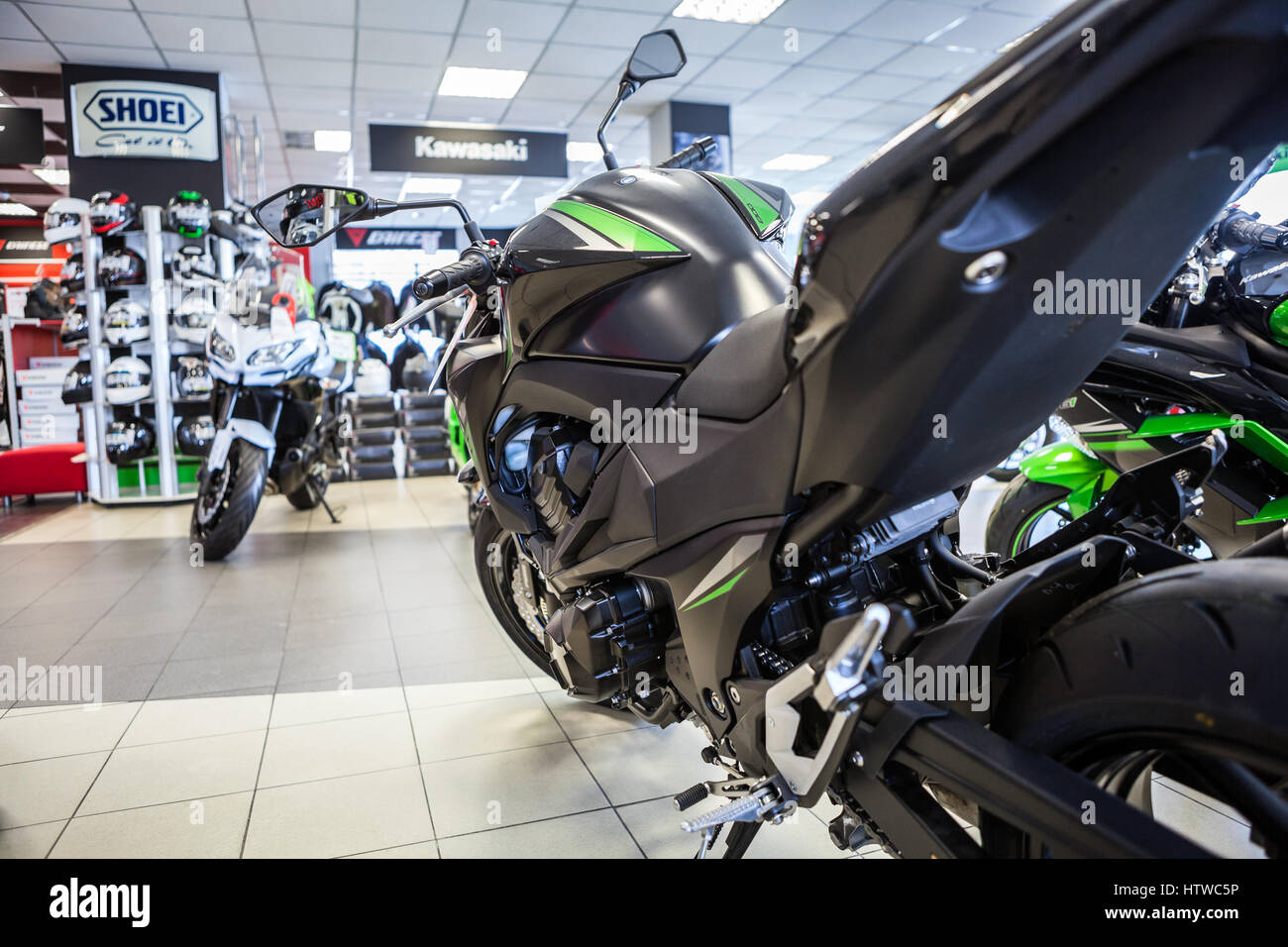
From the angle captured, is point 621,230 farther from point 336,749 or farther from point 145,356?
point 145,356

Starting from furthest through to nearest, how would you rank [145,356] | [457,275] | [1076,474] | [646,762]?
[145,356] → [1076,474] → [646,762] → [457,275]

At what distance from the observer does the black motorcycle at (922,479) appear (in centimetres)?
74

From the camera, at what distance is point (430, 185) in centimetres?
1298

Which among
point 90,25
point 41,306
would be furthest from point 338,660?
point 41,306

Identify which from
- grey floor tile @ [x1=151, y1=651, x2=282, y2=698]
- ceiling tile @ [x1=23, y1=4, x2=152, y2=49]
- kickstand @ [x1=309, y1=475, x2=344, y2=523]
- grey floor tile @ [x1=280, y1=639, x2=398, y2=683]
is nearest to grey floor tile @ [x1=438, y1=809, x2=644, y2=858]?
grey floor tile @ [x1=280, y1=639, x2=398, y2=683]

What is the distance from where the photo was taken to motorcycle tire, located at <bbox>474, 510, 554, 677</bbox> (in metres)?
2.34

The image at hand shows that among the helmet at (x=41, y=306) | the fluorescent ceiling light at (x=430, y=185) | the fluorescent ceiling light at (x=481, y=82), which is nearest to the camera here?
the fluorescent ceiling light at (x=481, y=82)

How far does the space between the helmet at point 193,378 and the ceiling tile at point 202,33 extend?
2.63 m

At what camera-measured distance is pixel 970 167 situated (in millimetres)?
803

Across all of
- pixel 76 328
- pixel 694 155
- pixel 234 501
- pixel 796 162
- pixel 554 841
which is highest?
pixel 796 162

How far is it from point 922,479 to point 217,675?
2.62 m

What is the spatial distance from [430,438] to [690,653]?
26.5 feet

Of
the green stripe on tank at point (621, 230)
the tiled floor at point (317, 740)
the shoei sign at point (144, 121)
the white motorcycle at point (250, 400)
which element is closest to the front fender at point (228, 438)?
the white motorcycle at point (250, 400)

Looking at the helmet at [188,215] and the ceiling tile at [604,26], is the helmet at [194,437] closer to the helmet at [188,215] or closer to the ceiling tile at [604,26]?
the helmet at [188,215]
